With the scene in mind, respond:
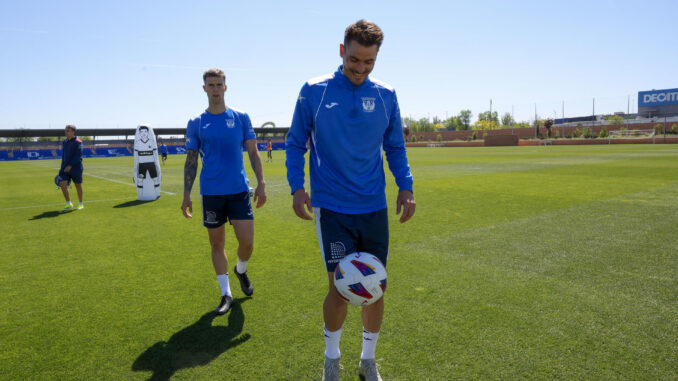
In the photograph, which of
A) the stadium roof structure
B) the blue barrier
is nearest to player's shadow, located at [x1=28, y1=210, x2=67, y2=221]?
the blue barrier

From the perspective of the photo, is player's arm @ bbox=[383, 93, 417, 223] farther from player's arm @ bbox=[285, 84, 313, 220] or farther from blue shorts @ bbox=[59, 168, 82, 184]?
blue shorts @ bbox=[59, 168, 82, 184]

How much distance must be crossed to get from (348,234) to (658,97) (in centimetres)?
12142

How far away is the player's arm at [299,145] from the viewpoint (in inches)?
103

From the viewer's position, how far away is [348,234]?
8.73 feet

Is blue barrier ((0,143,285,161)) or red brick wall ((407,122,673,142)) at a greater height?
red brick wall ((407,122,673,142))

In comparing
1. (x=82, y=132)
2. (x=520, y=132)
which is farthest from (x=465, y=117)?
(x=82, y=132)

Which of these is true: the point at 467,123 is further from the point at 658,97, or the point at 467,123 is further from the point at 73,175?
the point at 73,175

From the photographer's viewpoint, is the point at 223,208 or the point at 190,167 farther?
the point at 190,167

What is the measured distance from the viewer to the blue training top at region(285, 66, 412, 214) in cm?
256

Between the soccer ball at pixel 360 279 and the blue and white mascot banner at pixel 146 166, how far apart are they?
412 inches

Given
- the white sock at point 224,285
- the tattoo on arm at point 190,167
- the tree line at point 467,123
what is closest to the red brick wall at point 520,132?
the tree line at point 467,123

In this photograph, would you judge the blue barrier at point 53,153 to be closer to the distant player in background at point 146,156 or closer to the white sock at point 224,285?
the distant player in background at point 146,156

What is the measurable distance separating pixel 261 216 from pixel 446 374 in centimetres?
652

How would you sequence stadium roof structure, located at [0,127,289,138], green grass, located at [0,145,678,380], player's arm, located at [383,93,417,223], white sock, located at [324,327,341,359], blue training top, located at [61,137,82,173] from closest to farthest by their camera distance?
white sock, located at [324,327,341,359] → player's arm, located at [383,93,417,223] → green grass, located at [0,145,678,380] → blue training top, located at [61,137,82,173] → stadium roof structure, located at [0,127,289,138]
